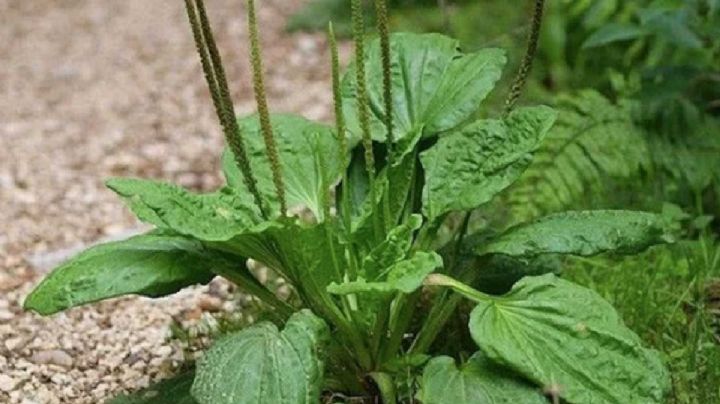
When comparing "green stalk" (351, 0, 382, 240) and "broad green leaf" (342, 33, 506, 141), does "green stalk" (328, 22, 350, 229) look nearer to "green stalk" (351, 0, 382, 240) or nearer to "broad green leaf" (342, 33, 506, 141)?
"green stalk" (351, 0, 382, 240)

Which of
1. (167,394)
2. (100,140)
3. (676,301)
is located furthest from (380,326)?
(100,140)

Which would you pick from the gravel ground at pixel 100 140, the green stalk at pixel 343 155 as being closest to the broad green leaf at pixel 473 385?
the green stalk at pixel 343 155

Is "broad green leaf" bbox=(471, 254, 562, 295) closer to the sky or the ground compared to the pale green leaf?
closer to the ground

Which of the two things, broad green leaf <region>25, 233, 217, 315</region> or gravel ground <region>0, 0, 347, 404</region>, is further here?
gravel ground <region>0, 0, 347, 404</region>

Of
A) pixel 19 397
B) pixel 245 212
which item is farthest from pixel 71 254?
pixel 245 212

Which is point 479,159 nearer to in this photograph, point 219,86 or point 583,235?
point 583,235

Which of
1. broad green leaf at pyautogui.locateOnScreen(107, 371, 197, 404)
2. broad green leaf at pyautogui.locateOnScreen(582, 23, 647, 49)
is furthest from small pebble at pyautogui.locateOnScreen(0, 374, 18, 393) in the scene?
broad green leaf at pyautogui.locateOnScreen(582, 23, 647, 49)
